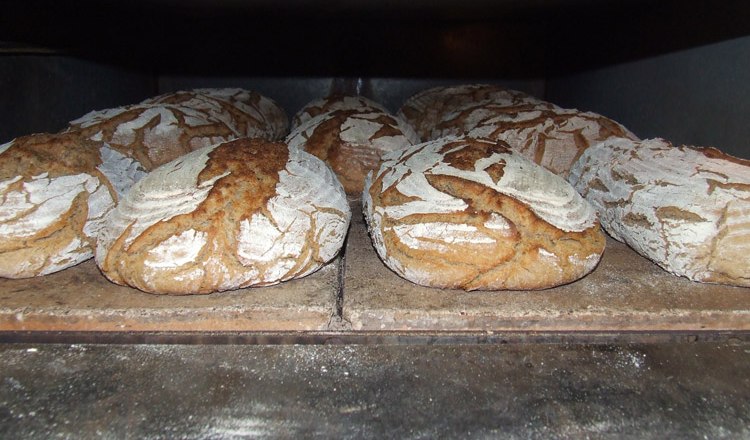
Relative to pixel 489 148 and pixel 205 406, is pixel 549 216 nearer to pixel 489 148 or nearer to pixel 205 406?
pixel 489 148

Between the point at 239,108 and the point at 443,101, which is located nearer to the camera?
the point at 239,108

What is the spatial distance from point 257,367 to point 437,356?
0.47 metres

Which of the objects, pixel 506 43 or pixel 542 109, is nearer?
pixel 542 109

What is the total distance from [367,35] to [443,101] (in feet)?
3.17

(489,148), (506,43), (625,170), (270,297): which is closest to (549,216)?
(489,148)

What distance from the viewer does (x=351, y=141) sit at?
2545mm

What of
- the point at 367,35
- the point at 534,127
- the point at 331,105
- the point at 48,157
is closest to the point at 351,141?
the point at 331,105

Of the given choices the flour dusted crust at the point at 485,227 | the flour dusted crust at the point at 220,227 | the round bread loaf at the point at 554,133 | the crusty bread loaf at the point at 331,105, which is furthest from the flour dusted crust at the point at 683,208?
the crusty bread loaf at the point at 331,105

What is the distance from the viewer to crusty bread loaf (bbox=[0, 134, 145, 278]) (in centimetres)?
154

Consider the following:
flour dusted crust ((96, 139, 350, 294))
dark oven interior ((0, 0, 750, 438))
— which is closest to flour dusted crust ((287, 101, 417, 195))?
dark oven interior ((0, 0, 750, 438))

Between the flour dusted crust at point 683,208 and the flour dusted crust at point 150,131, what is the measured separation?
198cm

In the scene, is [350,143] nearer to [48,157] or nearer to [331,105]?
[331,105]

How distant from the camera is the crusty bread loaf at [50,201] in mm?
1537

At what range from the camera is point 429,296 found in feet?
4.96
